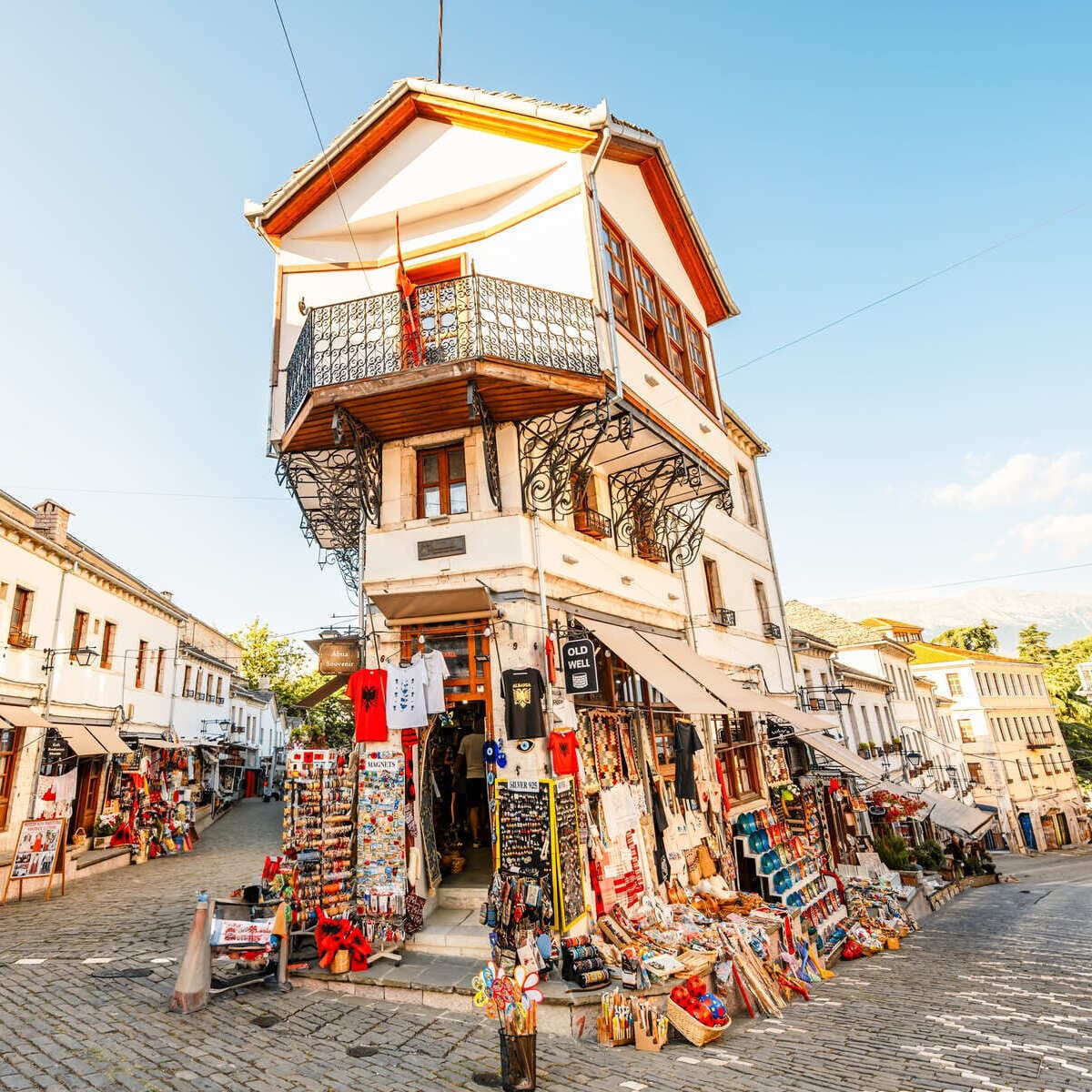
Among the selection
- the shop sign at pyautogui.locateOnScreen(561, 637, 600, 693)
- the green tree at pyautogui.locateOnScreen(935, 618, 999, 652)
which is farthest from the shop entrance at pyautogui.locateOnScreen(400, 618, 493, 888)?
the green tree at pyautogui.locateOnScreen(935, 618, 999, 652)

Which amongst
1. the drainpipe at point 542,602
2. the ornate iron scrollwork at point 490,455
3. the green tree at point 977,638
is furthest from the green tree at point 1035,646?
the ornate iron scrollwork at point 490,455

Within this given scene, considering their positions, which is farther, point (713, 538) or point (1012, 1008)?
point (713, 538)

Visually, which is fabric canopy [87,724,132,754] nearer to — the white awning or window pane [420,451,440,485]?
window pane [420,451,440,485]

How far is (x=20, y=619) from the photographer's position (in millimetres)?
16344

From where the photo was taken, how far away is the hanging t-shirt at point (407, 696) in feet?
28.8

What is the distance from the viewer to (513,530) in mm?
9359

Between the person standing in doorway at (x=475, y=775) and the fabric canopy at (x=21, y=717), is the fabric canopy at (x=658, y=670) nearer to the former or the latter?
the person standing in doorway at (x=475, y=775)

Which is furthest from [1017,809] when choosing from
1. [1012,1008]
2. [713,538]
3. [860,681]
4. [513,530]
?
[513,530]

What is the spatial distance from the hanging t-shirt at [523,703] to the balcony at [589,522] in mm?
3155

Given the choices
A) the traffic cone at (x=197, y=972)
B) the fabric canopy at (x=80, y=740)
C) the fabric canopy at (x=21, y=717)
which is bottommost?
the traffic cone at (x=197, y=972)

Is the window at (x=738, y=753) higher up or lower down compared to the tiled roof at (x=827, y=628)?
lower down

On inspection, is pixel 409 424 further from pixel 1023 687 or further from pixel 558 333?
pixel 1023 687

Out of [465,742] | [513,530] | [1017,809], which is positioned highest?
[513,530]

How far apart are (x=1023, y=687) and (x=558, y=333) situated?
52271mm
